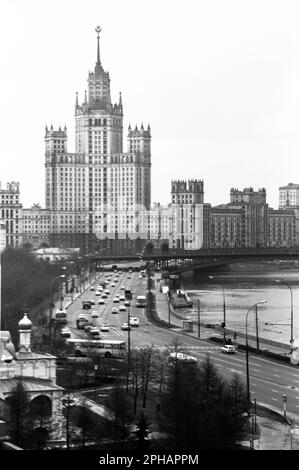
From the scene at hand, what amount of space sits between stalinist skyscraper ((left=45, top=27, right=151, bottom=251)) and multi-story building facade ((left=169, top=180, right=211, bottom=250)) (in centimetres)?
211

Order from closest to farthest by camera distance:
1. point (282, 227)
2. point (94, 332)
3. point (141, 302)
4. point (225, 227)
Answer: point (94, 332) → point (141, 302) → point (225, 227) → point (282, 227)

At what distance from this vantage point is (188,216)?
82312mm

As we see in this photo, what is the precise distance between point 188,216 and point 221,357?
63.0 metres

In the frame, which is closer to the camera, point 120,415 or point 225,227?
point 120,415

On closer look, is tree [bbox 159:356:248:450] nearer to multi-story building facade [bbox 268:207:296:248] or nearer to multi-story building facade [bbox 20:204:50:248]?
multi-story building facade [bbox 20:204:50:248]

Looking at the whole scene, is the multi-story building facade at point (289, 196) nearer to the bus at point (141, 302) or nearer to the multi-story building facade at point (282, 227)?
the multi-story building facade at point (282, 227)

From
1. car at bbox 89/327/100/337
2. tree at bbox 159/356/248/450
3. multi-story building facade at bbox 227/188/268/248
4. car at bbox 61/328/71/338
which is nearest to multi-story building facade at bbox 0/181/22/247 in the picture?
multi-story building facade at bbox 227/188/268/248

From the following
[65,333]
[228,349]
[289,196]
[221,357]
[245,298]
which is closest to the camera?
[221,357]

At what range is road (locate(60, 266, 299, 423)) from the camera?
15.5m

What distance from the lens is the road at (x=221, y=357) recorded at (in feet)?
50.9

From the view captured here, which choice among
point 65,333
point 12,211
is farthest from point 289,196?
point 65,333

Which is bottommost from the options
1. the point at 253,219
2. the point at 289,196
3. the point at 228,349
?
the point at 228,349

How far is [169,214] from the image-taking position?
80.8 m

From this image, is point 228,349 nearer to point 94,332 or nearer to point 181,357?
point 181,357
